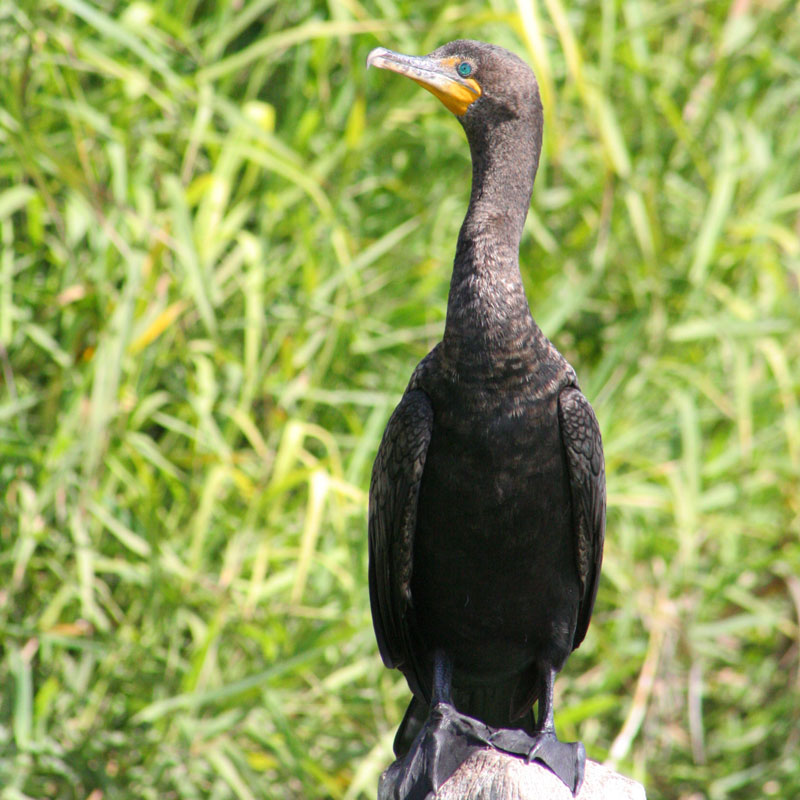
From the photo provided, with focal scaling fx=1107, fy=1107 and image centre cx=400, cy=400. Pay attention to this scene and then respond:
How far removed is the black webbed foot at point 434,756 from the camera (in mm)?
2090

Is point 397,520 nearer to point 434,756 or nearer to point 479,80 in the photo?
point 434,756

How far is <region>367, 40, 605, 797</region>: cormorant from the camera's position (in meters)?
2.23

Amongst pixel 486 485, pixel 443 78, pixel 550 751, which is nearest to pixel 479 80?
pixel 443 78

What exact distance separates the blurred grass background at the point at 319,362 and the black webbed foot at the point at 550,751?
1.07m

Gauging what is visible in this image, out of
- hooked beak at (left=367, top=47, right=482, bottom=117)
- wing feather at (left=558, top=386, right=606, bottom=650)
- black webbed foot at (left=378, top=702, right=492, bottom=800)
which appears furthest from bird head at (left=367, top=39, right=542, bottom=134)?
black webbed foot at (left=378, top=702, right=492, bottom=800)

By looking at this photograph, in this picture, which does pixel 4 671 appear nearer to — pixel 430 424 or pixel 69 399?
pixel 69 399

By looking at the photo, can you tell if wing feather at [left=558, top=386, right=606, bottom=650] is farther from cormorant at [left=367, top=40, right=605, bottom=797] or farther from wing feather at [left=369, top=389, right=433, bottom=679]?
wing feather at [left=369, top=389, right=433, bottom=679]

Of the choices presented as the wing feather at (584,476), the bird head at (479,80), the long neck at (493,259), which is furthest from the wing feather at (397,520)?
the bird head at (479,80)

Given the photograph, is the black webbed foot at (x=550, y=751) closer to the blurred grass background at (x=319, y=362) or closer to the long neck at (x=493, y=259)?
the long neck at (x=493, y=259)

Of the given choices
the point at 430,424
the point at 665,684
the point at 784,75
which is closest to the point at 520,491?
the point at 430,424

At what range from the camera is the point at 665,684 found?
3.99 meters

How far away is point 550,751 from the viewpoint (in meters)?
2.17

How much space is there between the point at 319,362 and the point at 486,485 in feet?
5.07

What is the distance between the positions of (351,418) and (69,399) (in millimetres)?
924
